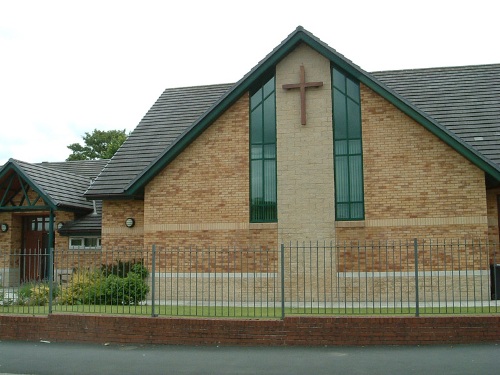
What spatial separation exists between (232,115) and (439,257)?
22.8 ft

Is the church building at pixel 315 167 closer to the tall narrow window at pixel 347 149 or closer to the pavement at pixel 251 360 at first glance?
the tall narrow window at pixel 347 149

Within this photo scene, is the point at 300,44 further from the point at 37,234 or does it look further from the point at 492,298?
the point at 37,234

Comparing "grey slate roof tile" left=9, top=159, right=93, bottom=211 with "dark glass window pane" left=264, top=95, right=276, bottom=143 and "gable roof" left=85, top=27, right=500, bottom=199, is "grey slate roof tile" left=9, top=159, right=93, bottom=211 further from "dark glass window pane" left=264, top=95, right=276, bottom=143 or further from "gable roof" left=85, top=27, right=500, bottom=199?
"dark glass window pane" left=264, top=95, right=276, bottom=143

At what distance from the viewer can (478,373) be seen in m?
8.45

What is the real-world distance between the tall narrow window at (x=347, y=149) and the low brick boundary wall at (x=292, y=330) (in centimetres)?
572

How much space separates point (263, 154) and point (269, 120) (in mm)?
1003

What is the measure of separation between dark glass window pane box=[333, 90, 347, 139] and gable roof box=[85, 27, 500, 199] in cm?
76

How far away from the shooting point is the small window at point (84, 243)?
2097 centimetres

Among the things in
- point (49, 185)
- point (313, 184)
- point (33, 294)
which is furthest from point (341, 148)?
point (49, 185)

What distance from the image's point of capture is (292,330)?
10.7 metres

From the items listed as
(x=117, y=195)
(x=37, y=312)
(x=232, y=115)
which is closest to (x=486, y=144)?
(x=232, y=115)

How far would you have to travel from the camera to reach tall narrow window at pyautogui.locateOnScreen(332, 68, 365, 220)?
52.6 ft

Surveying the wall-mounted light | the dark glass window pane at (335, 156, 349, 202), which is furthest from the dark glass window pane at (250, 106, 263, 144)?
the wall-mounted light

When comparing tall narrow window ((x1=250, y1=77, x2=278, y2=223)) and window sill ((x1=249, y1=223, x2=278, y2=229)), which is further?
tall narrow window ((x1=250, y1=77, x2=278, y2=223))
